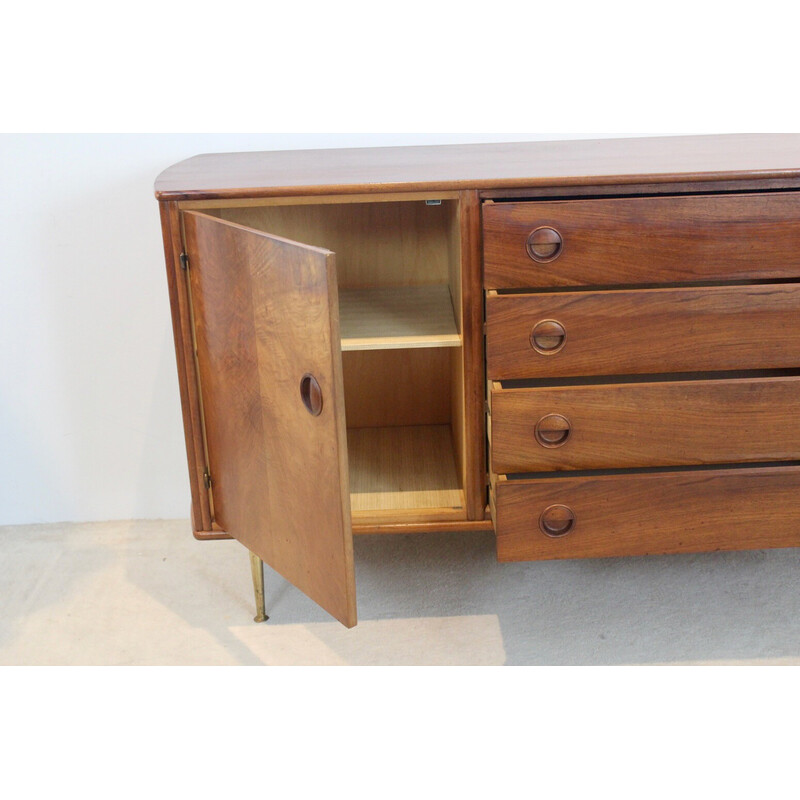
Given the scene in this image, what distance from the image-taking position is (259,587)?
1.97 metres

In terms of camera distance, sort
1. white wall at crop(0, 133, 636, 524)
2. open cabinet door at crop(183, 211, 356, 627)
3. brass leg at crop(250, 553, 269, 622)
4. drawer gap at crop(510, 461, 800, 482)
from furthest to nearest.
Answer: white wall at crop(0, 133, 636, 524) < brass leg at crop(250, 553, 269, 622) < drawer gap at crop(510, 461, 800, 482) < open cabinet door at crop(183, 211, 356, 627)

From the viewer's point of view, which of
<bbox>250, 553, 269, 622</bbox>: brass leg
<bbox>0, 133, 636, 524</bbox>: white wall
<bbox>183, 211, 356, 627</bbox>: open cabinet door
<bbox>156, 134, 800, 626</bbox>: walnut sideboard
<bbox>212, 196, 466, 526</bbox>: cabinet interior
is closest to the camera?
<bbox>183, 211, 356, 627</bbox>: open cabinet door

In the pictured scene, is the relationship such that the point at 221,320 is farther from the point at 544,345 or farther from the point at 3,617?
the point at 3,617

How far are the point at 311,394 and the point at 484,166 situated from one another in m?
0.54

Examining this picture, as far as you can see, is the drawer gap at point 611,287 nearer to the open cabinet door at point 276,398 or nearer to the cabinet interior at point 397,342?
the cabinet interior at point 397,342

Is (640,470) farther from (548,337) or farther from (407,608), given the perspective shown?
(407,608)

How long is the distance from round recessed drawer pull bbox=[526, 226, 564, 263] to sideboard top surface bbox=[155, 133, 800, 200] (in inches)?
3.2

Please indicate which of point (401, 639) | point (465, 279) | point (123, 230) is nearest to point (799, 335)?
point (465, 279)

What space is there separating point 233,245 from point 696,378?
33.9 inches

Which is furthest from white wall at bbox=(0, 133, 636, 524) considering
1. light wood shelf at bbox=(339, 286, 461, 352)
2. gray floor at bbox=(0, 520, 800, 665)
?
light wood shelf at bbox=(339, 286, 461, 352)

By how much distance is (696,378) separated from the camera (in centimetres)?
182

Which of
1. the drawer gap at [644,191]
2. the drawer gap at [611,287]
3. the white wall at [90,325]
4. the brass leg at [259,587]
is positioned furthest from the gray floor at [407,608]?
the drawer gap at [644,191]

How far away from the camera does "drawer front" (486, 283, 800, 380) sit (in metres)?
1.62

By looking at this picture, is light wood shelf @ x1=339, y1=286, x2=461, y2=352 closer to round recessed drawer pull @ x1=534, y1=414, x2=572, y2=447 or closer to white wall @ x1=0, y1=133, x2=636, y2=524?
round recessed drawer pull @ x1=534, y1=414, x2=572, y2=447
